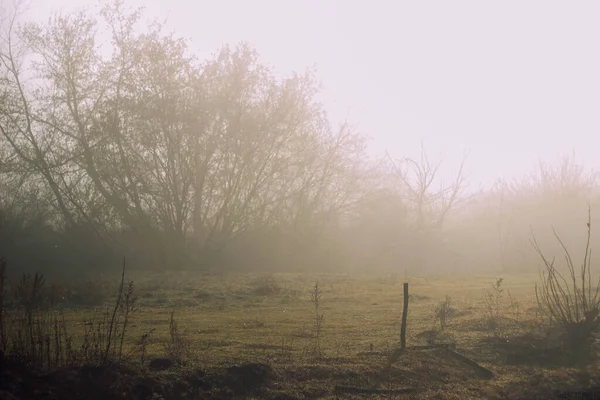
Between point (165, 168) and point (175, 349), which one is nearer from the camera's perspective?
point (175, 349)

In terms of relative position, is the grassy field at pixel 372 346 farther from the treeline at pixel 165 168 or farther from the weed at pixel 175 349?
the treeline at pixel 165 168

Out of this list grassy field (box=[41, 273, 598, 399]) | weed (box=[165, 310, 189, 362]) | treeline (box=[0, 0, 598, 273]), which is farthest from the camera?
treeline (box=[0, 0, 598, 273])

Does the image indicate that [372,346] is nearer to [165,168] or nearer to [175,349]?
[175,349]

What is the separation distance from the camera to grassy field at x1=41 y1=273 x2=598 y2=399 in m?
8.19

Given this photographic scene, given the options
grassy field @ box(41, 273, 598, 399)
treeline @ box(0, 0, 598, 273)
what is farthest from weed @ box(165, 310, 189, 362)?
treeline @ box(0, 0, 598, 273)

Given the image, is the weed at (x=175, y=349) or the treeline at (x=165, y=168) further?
the treeline at (x=165, y=168)

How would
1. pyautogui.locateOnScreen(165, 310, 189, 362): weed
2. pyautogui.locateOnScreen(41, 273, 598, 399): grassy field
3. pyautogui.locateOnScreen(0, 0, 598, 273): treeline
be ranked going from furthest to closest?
1. pyautogui.locateOnScreen(0, 0, 598, 273): treeline
2. pyautogui.locateOnScreen(165, 310, 189, 362): weed
3. pyautogui.locateOnScreen(41, 273, 598, 399): grassy field

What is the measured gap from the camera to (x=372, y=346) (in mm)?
10055

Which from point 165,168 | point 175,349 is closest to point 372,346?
point 175,349

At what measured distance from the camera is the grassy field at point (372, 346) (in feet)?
26.9

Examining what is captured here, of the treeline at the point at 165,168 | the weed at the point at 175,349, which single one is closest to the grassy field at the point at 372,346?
the weed at the point at 175,349

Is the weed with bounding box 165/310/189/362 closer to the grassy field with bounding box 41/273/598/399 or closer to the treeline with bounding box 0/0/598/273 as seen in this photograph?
the grassy field with bounding box 41/273/598/399

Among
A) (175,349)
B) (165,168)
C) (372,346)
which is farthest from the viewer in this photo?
(165,168)

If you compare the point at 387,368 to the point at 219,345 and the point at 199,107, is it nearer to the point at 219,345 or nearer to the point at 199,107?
the point at 219,345
